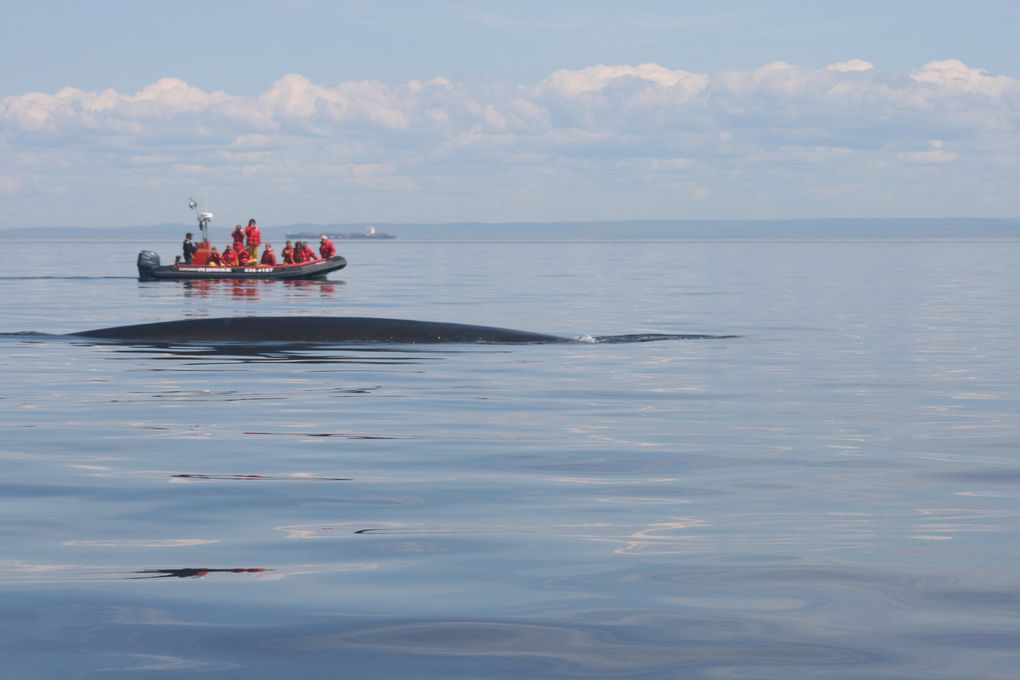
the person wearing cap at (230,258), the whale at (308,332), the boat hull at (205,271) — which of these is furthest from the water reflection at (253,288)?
the whale at (308,332)

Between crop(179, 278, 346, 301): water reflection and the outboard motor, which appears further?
the outboard motor

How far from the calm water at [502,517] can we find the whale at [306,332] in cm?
141

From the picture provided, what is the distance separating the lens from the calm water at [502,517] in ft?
19.9

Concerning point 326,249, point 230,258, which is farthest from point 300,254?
point 230,258

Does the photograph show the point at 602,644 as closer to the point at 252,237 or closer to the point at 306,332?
the point at 306,332

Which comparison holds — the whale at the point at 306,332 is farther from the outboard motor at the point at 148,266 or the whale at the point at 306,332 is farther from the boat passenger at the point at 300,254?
the boat passenger at the point at 300,254

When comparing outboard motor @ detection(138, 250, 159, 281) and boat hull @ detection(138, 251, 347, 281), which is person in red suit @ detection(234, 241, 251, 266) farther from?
outboard motor @ detection(138, 250, 159, 281)

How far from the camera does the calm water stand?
605 centimetres

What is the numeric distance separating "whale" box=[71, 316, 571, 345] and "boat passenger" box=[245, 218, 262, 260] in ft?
121

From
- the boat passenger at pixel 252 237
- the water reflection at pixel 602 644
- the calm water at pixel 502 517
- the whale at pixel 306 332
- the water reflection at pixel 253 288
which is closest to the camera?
the water reflection at pixel 602 644

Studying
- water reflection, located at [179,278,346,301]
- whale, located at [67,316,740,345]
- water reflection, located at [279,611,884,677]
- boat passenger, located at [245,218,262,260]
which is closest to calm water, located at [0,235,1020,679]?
water reflection, located at [279,611,884,677]

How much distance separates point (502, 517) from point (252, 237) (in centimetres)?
5447

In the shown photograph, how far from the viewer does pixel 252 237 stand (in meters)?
62.4

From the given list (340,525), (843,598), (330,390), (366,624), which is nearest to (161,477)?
(340,525)
